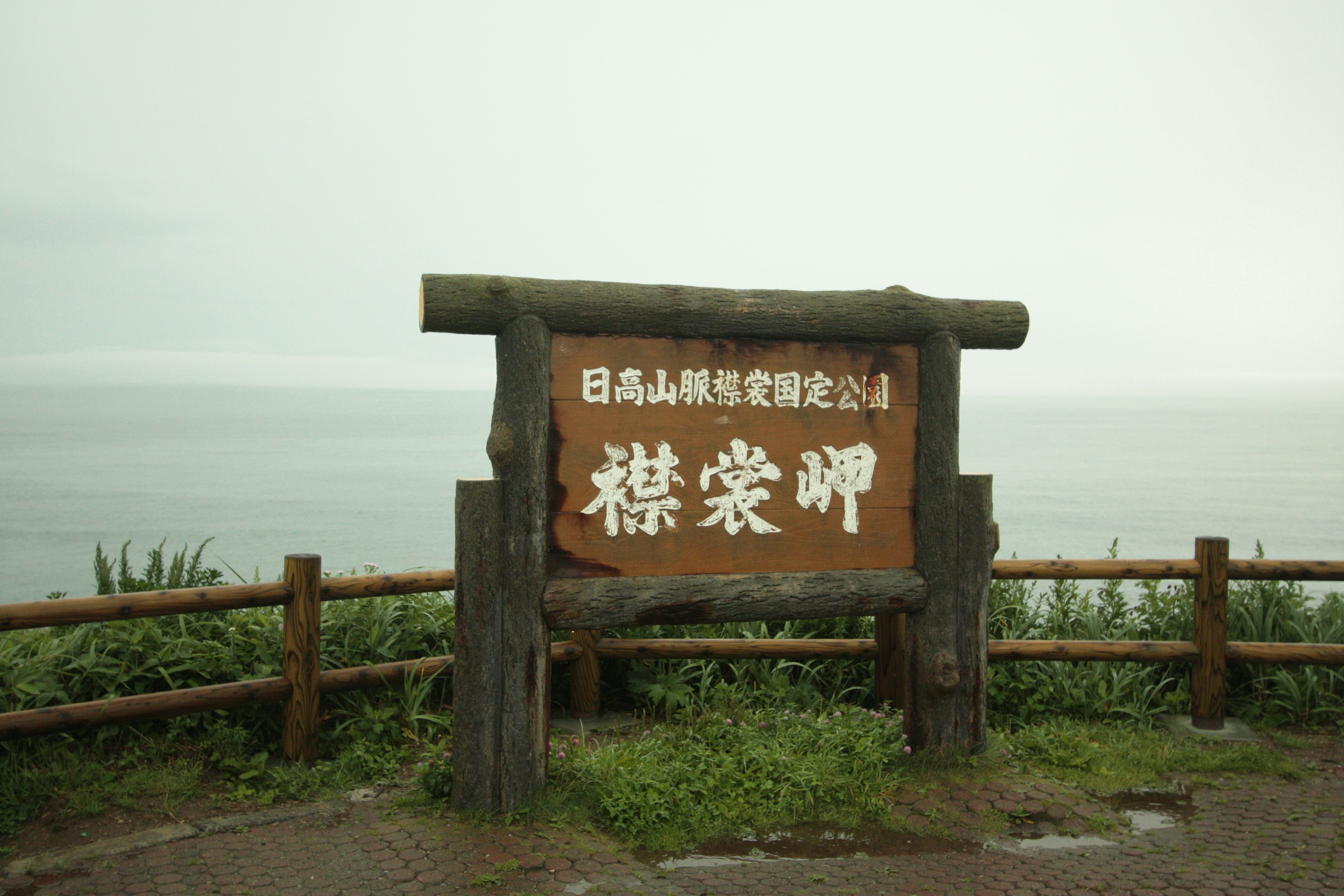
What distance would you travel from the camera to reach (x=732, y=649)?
5535mm

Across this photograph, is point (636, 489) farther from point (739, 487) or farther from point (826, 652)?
point (826, 652)

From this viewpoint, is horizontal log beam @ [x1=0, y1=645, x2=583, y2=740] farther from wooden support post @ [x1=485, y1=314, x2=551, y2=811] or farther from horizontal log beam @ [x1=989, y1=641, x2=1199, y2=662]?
horizontal log beam @ [x1=989, y1=641, x2=1199, y2=662]

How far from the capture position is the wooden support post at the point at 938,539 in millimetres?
4719

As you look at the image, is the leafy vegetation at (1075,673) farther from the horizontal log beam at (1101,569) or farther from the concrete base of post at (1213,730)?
the horizontal log beam at (1101,569)

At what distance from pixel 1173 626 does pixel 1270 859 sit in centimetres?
258

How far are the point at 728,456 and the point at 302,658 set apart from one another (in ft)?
7.32

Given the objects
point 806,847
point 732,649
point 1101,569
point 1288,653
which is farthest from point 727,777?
point 1288,653

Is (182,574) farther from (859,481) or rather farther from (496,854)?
(859,481)

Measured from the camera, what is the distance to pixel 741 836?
13.3 ft

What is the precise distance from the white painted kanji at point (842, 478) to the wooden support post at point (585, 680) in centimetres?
164

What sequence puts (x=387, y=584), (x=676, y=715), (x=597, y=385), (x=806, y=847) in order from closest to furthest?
1. (x=806, y=847)
2. (x=597, y=385)
3. (x=387, y=584)
4. (x=676, y=715)

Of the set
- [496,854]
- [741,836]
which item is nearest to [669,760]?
[741,836]

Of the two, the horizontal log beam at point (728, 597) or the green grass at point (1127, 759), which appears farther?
the green grass at point (1127, 759)

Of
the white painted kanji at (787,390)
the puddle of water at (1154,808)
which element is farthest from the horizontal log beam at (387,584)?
the puddle of water at (1154,808)
